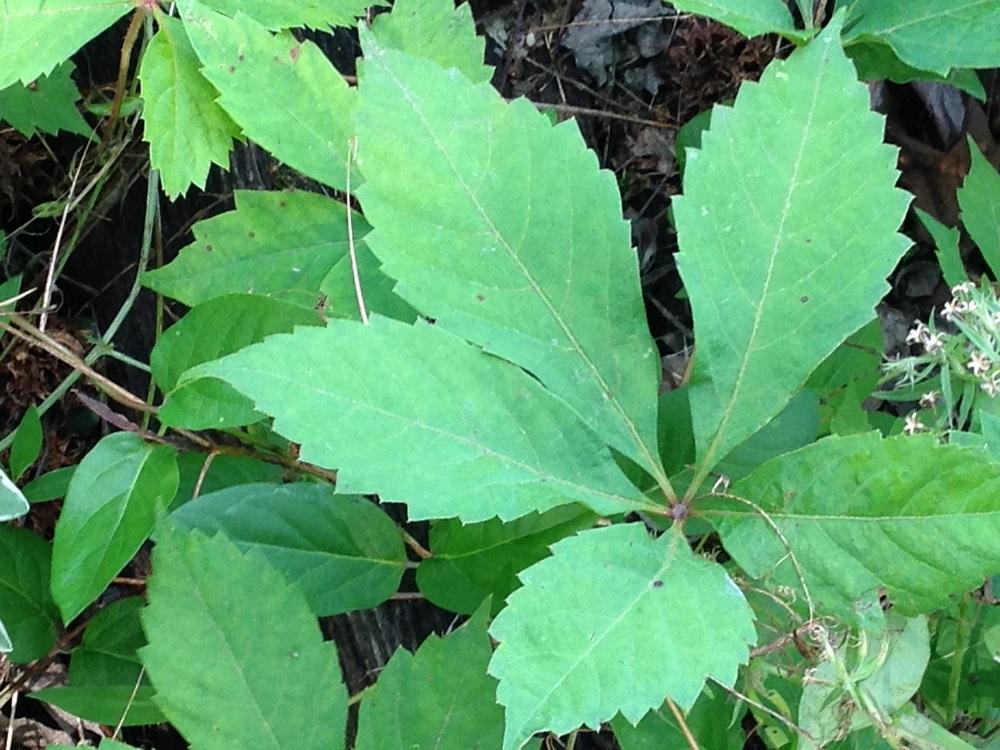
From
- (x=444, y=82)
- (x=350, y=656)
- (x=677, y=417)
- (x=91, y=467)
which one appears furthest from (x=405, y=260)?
(x=350, y=656)

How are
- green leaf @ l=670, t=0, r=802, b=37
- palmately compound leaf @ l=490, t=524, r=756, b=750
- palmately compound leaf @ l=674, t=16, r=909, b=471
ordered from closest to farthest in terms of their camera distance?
palmately compound leaf @ l=490, t=524, r=756, b=750 → palmately compound leaf @ l=674, t=16, r=909, b=471 → green leaf @ l=670, t=0, r=802, b=37

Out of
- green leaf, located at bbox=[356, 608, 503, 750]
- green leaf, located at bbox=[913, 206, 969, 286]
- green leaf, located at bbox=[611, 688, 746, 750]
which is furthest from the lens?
green leaf, located at bbox=[913, 206, 969, 286]

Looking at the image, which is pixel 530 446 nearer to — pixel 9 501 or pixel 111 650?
pixel 9 501

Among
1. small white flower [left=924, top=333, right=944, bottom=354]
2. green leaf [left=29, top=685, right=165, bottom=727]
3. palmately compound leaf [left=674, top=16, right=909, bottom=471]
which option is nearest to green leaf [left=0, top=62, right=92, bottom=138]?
green leaf [left=29, top=685, right=165, bottom=727]

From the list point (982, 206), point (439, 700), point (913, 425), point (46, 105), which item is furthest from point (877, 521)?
point (46, 105)

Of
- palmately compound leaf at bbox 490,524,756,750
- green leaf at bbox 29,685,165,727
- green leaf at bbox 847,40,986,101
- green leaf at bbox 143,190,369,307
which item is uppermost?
green leaf at bbox 847,40,986,101

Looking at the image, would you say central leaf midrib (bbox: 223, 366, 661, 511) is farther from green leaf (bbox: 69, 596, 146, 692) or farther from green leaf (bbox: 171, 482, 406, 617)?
green leaf (bbox: 69, 596, 146, 692)

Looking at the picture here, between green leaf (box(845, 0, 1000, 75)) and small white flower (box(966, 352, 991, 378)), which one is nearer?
small white flower (box(966, 352, 991, 378))

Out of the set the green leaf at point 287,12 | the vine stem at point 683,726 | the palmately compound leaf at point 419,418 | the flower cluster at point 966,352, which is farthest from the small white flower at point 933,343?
the green leaf at point 287,12
